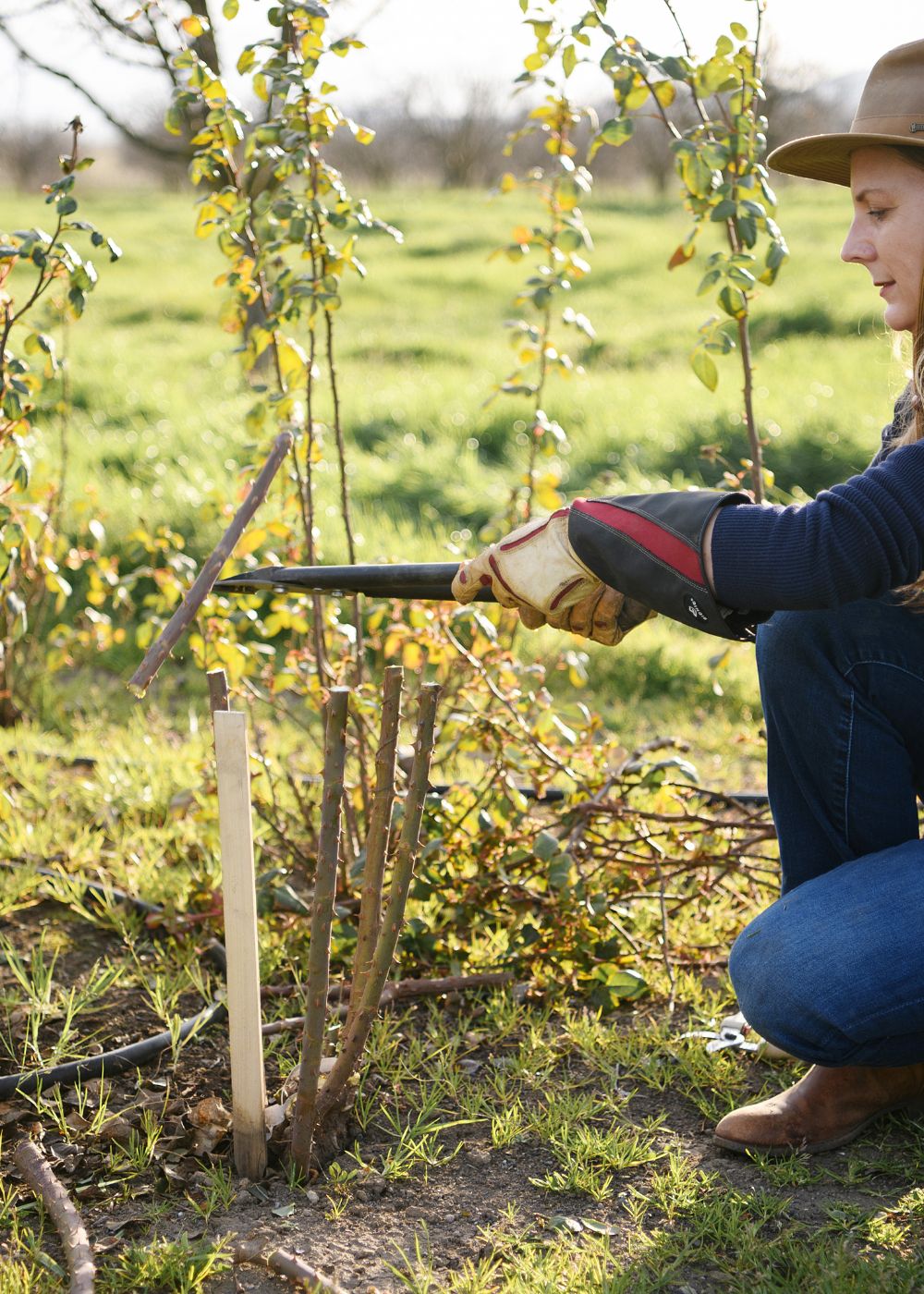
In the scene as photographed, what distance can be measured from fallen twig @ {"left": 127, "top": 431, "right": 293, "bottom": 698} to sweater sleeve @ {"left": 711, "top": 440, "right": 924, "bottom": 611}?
0.70m

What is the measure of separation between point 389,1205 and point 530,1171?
22 centimetres

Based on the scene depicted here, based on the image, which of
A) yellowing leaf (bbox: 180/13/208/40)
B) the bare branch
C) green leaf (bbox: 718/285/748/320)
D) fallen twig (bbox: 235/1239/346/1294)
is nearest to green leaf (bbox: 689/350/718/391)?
green leaf (bbox: 718/285/748/320)

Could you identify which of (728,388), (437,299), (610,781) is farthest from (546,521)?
(437,299)

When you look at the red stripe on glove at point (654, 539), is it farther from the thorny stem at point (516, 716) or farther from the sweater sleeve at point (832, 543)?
the thorny stem at point (516, 716)

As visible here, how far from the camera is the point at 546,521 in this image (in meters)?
1.69

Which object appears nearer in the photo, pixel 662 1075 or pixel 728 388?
pixel 662 1075

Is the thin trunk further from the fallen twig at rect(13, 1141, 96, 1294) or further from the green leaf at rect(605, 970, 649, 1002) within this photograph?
the green leaf at rect(605, 970, 649, 1002)

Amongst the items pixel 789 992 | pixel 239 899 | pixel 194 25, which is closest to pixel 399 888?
pixel 239 899

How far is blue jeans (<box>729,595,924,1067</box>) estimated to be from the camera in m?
1.62

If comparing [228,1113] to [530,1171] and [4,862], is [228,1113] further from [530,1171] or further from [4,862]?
[4,862]

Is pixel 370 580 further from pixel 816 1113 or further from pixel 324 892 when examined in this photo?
pixel 816 1113

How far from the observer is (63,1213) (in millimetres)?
1563

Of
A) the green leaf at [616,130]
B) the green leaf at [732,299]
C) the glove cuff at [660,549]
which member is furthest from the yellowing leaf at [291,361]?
the glove cuff at [660,549]

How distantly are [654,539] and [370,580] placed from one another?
1.38 ft
